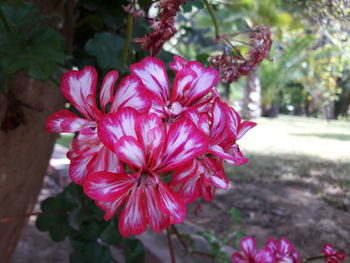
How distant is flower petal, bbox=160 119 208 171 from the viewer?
31cm

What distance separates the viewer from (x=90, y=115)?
1.18 ft

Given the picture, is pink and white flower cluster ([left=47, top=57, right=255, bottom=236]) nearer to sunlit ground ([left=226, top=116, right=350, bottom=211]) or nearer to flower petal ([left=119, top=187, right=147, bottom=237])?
flower petal ([left=119, top=187, right=147, bottom=237])

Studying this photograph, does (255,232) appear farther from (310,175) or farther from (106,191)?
(106,191)

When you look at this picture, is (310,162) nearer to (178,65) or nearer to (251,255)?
(251,255)

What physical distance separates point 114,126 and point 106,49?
0.57 meters

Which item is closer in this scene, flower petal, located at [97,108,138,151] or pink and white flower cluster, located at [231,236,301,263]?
flower petal, located at [97,108,138,151]

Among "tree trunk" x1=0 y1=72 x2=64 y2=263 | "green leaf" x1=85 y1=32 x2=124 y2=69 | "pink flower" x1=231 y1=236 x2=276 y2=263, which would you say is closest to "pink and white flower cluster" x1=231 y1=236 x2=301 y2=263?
"pink flower" x1=231 y1=236 x2=276 y2=263

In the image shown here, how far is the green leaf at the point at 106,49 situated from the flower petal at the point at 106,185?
509 mm

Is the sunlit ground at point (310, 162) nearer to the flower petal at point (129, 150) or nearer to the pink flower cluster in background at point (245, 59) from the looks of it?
the pink flower cluster in background at point (245, 59)

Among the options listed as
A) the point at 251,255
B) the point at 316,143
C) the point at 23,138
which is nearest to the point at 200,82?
the point at 251,255

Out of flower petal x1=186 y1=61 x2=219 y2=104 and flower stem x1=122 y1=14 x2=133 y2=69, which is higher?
flower stem x1=122 y1=14 x2=133 y2=69

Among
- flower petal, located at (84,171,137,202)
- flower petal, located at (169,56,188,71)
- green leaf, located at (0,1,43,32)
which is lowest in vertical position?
flower petal, located at (84,171,137,202)

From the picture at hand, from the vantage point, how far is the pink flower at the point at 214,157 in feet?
1.14

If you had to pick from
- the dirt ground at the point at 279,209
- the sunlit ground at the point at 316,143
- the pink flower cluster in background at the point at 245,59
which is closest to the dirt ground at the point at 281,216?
the dirt ground at the point at 279,209
